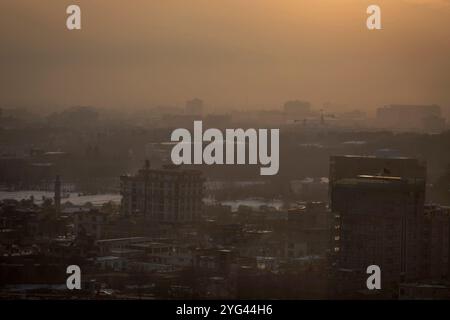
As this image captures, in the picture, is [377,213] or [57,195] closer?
[377,213]

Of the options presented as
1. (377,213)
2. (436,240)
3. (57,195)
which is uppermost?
(57,195)

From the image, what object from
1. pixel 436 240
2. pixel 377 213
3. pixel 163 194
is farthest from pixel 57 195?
pixel 436 240

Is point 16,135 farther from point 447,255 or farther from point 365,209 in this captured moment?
point 447,255

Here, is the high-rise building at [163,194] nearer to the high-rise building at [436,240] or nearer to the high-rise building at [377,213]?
the high-rise building at [377,213]

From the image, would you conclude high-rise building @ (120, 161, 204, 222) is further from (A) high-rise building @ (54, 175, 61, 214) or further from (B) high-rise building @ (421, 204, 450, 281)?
(B) high-rise building @ (421, 204, 450, 281)

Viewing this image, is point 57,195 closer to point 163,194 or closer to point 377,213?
point 163,194

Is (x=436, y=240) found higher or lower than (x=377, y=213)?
lower

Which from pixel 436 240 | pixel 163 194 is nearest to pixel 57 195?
pixel 163 194
